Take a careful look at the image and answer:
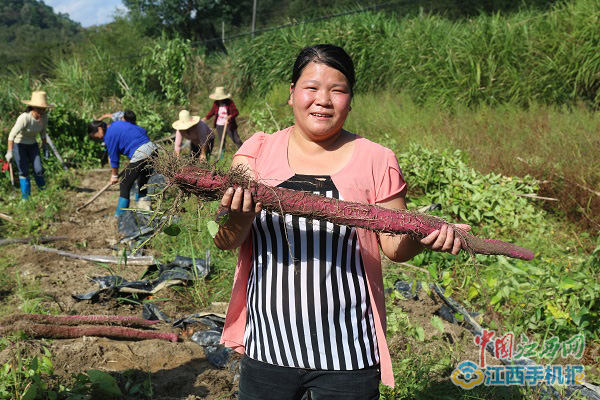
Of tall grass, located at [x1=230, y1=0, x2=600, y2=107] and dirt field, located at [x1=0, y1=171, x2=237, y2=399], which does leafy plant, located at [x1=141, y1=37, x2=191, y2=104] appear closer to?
tall grass, located at [x1=230, y1=0, x2=600, y2=107]

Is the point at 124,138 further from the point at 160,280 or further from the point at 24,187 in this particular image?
the point at 160,280

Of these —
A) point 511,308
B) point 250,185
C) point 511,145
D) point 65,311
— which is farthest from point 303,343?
point 511,145

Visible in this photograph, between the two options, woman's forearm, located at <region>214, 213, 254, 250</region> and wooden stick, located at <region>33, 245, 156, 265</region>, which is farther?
wooden stick, located at <region>33, 245, 156, 265</region>

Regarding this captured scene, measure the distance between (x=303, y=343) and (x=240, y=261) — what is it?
1.24 ft

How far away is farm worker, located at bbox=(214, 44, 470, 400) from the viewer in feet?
5.85

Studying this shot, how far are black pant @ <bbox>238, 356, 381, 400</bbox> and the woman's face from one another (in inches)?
31.3

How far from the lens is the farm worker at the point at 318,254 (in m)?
1.78

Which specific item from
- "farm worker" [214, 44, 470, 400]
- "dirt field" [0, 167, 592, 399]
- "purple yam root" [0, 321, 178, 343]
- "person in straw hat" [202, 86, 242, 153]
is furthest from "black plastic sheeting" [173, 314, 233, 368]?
"person in straw hat" [202, 86, 242, 153]

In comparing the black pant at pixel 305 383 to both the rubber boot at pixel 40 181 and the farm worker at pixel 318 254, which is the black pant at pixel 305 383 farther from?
the rubber boot at pixel 40 181

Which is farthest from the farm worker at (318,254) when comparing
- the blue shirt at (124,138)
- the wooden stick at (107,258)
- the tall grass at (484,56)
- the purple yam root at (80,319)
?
the tall grass at (484,56)

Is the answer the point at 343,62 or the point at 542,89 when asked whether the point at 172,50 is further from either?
the point at 343,62

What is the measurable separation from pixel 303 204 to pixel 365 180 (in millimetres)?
229

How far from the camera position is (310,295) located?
1790 mm

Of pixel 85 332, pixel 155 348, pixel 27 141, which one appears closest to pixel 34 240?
pixel 27 141
